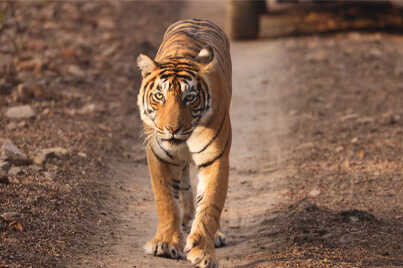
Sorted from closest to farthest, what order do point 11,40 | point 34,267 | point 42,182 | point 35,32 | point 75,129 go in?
1. point 34,267
2. point 42,182
3. point 75,129
4. point 11,40
5. point 35,32

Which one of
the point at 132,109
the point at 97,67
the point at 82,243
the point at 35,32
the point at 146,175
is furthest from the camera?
the point at 35,32

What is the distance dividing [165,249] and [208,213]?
17.4 inches

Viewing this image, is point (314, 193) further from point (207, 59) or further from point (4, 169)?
point (4, 169)

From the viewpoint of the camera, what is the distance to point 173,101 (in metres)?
4.29

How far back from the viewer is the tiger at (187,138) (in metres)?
4.27

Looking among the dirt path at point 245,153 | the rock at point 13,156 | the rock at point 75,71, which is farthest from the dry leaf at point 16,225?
the rock at point 75,71

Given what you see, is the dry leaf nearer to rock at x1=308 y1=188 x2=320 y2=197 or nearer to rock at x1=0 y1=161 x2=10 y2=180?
rock at x1=0 y1=161 x2=10 y2=180

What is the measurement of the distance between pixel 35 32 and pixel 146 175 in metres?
6.75

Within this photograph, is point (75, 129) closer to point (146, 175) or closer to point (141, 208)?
point (146, 175)

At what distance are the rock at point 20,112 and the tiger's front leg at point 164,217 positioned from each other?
11.4 ft

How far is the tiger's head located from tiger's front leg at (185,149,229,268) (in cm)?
31

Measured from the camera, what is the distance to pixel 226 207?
19.5 ft

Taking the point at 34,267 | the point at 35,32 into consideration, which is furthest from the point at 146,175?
the point at 35,32

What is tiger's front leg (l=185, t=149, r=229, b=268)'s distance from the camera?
4223mm
